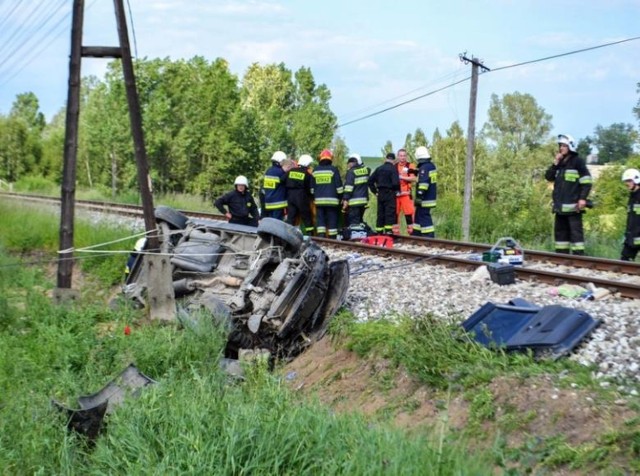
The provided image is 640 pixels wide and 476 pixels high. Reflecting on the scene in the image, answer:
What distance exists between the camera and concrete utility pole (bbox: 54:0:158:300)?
35.2 feet

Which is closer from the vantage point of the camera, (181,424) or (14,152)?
(181,424)

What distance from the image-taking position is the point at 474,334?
239 inches

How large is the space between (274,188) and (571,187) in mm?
5163

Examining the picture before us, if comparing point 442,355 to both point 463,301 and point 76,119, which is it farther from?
point 76,119

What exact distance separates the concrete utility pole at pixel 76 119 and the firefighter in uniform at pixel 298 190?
3442 millimetres

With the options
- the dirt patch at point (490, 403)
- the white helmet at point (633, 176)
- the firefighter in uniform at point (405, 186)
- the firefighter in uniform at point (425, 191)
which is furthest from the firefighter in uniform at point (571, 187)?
the dirt patch at point (490, 403)

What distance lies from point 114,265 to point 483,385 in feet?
30.4

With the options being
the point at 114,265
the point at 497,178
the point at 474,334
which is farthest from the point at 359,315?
the point at 497,178

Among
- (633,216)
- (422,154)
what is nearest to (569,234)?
(633,216)

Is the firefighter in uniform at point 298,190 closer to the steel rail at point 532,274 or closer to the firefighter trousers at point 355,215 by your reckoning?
the firefighter trousers at point 355,215

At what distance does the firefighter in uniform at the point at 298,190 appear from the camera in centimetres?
1366

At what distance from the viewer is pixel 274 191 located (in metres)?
13.4

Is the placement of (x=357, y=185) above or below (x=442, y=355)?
above

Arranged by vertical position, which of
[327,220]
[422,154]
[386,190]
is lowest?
[327,220]
